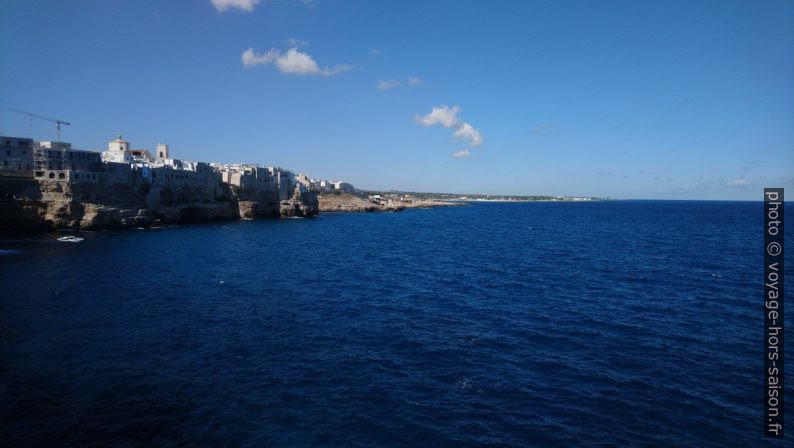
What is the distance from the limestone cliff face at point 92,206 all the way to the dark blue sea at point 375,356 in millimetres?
30150

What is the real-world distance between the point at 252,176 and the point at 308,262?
277 feet

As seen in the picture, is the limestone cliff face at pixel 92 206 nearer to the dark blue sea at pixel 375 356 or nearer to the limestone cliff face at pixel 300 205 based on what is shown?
the limestone cliff face at pixel 300 205

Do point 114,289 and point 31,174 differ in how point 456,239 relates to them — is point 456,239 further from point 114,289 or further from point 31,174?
point 31,174

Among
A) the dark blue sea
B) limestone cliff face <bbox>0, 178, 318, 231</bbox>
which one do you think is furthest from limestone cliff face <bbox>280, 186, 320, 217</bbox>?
the dark blue sea

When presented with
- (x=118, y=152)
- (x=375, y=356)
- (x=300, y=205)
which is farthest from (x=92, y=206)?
(x=375, y=356)

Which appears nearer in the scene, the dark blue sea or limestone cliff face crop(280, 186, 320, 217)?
the dark blue sea

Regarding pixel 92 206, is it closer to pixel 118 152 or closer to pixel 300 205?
pixel 118 152

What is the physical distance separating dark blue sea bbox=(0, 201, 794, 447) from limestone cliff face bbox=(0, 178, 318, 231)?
30.1 m

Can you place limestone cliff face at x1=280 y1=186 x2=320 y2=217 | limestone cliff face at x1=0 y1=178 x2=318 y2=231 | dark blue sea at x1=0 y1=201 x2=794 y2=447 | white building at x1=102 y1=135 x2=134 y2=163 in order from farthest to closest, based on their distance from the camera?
limestone cliff face at x1=280 y1=186 x2=320 y2=217
white building at x1=102 y1=135 x2=134 y2=163
limestone cliff face at x1=0 y1=178 x2=318 y2=231
dark blue sea at x1=0 y1=201 x2=794 y2=447

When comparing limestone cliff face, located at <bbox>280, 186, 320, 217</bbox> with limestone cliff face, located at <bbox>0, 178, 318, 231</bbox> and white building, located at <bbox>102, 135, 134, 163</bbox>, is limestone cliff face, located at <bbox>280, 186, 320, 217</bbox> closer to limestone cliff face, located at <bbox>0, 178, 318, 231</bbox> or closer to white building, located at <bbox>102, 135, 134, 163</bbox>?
limestone cliff face, located at <bbox>0, 178, 318, 231</bbox>

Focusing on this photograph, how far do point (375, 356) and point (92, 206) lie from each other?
78.1 m

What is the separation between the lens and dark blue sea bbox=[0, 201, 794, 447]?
15.9 m

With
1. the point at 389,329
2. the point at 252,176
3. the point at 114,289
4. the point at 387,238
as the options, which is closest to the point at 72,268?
the point at 114,289

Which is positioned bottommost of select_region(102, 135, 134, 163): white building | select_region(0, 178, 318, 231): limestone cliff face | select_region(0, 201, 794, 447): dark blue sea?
select_region(0, 201, 794, 447): dark blue sea
